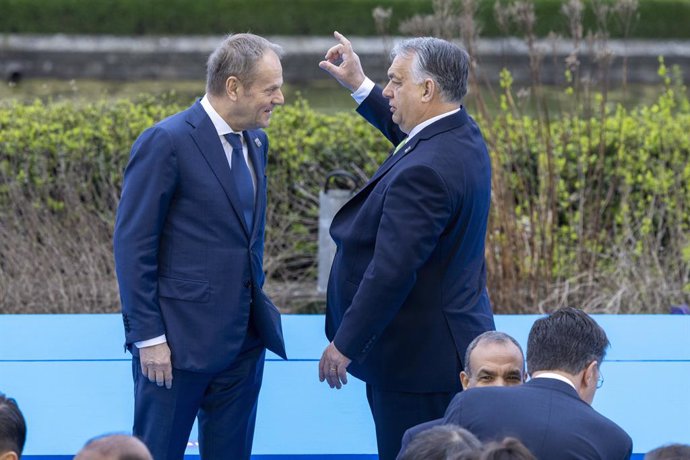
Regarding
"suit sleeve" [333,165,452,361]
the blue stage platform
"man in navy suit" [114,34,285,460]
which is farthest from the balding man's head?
the blue stage platform

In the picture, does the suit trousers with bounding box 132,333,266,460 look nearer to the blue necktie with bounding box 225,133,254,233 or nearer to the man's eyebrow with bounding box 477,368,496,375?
the blue necktie with bounding box 225,133,254,233

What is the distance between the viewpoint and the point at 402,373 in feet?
10.6

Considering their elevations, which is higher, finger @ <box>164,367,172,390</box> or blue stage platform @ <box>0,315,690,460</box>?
finger @ <box>164,367,172,390</box>

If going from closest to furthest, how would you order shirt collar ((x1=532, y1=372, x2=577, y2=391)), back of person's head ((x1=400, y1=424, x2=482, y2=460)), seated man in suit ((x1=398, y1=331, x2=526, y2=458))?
back of person's head ((x1=400, y1=424, x2=482, y2=460))
shirt collar ((x1=532, y1=372, x2=577, y2=391))
seated man in suit ((x1=398, y1=331, x2=526, y2=458))

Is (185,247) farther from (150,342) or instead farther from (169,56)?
(169,56)

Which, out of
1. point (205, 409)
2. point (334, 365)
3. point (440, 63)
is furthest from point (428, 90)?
point (205, 409)

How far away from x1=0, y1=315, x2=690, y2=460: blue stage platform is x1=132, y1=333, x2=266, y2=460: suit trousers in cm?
31

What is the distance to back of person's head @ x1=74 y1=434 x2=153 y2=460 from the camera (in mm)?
2211

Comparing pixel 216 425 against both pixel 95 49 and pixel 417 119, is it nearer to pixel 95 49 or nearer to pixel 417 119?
pixel 417 119

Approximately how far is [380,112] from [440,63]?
1.93 feet

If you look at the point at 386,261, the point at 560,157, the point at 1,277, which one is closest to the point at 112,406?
the point at 386,261

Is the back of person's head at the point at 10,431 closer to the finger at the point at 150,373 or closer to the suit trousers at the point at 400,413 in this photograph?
the finger at the point at 150,373

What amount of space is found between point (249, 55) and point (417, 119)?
1.70 ft

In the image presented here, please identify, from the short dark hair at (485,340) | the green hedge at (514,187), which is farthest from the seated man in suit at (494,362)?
the green hedge at (514,187)
